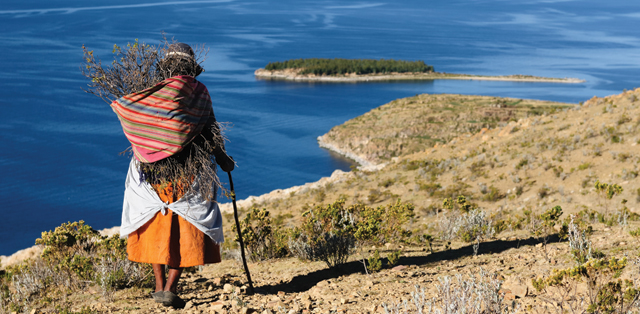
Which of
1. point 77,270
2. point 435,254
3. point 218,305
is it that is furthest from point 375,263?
point 77,270

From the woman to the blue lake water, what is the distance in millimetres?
35441

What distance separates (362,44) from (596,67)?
69.0m

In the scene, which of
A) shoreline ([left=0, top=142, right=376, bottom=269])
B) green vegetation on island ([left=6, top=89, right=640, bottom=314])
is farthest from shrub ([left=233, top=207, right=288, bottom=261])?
shoreline ([left=0, top=142, right=376, bottom=269])

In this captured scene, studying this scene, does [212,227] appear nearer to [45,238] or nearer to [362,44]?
[45,238]

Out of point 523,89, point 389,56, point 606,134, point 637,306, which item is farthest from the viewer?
point 389,56

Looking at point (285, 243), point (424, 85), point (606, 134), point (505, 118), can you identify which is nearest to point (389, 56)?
point (424, 85)

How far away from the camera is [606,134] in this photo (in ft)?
53.2

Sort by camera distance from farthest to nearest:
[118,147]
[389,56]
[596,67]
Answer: [389,56], [596,67], [118,147]

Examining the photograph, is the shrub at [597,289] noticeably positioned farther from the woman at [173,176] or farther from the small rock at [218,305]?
the woman at [173,176]

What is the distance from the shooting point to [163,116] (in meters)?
4.48

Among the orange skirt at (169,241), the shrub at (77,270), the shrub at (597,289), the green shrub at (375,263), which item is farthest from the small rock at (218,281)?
the shrub at (597,289)

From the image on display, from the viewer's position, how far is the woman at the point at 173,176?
14.9 feet

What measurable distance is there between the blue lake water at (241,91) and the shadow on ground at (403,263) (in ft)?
114

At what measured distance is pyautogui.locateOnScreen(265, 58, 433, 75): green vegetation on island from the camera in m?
121
